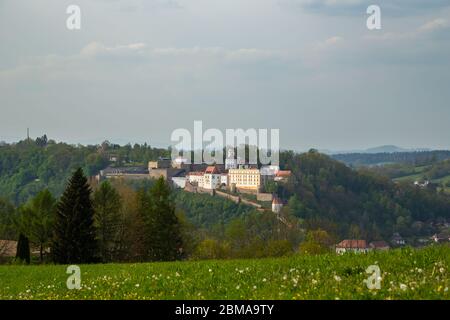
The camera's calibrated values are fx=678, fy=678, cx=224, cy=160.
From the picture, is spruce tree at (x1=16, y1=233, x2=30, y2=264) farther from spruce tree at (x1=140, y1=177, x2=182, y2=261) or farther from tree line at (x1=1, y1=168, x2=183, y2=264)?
spruce tree at (x1=140, y1=177, x2=182, y2=261)

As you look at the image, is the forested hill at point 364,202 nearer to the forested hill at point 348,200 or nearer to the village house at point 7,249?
the forested hill at point 348,200

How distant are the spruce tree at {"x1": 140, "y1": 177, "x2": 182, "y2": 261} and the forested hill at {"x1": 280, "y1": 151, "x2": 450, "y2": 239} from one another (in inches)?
3981

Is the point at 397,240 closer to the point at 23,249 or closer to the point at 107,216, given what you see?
the point at 107,216

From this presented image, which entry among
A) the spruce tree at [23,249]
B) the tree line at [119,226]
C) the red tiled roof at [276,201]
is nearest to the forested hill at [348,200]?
the red tiled roof at [276,201]

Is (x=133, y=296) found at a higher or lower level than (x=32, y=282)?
higher

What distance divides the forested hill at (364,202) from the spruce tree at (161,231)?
101 metres

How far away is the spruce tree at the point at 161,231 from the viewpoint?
51.0 metres

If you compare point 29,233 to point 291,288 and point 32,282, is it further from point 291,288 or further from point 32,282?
point 291,288

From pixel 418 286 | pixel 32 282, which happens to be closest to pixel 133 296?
pixel 418 286

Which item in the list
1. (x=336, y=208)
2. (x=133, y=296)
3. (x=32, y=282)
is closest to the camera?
(x=133, y=296)

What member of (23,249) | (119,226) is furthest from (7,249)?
(119,226)
